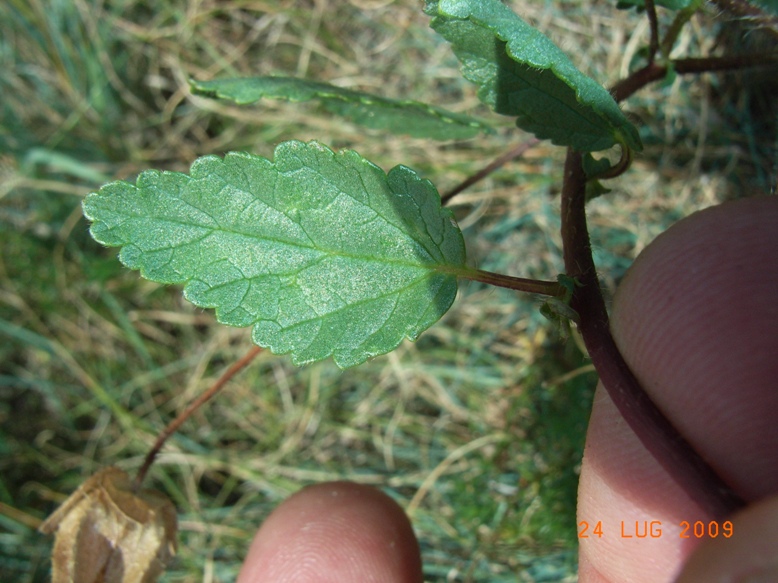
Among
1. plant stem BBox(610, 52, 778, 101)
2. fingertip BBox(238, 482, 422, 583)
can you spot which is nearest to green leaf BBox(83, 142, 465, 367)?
plant stem BBox(610, 52, 778, 101)

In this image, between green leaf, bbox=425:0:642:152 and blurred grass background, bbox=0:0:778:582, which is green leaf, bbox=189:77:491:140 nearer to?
green leaf, bbox=425:0:642:152

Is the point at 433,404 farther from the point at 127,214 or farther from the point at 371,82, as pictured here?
the point at 127,214

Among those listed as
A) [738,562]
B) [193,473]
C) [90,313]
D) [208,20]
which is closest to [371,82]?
[208,20]

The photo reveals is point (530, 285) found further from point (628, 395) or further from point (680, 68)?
point (680, 68)

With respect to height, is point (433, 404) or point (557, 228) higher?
point (557, 228)

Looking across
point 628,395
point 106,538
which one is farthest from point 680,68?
point 106,538

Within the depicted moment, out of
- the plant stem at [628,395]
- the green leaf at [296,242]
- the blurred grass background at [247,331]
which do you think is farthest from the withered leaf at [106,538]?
the plant stem at [628,395]

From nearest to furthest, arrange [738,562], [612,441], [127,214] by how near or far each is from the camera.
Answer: [738,562], [127,214], [612,441]
